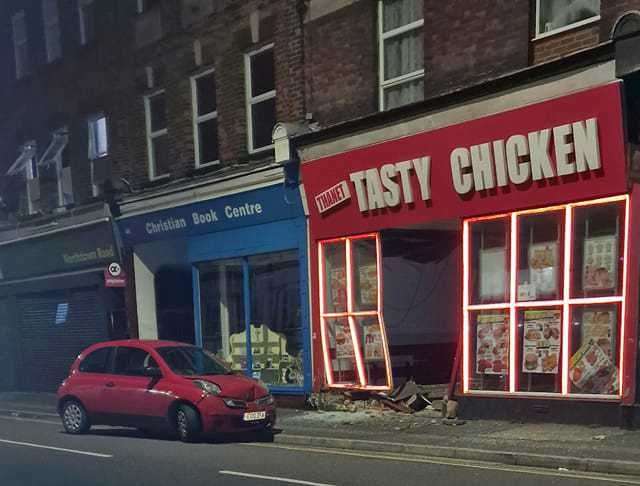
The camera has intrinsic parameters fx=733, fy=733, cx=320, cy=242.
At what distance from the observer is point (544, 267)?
435 inches

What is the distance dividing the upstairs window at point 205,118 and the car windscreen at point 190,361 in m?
5.85

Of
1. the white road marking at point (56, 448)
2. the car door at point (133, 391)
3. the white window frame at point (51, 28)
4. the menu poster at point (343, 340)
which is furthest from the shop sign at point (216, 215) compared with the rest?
the white window frame at point (51, 28)

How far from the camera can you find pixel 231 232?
16.2 metres

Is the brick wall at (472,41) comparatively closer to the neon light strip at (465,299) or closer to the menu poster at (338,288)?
the neon light strip at (465,299)

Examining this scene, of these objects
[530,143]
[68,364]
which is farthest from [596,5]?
[68,364]

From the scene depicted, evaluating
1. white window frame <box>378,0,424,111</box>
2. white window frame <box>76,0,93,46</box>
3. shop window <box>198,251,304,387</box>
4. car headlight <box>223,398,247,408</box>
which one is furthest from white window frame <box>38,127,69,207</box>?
car headlight <box>223,398,247,408</box>

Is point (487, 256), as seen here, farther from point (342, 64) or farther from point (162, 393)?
point (162, 393)

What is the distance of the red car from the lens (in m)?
10.9

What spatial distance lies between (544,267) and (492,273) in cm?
95

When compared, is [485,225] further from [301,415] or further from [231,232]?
[231,232]

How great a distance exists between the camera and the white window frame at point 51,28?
21.7 metres

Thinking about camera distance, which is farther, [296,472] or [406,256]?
[406,256]

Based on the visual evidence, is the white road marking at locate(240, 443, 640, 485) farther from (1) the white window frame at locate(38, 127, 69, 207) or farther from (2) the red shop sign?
(1) the white window frame at locate(38, 127, 69, 207)

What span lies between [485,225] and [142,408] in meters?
6.16
